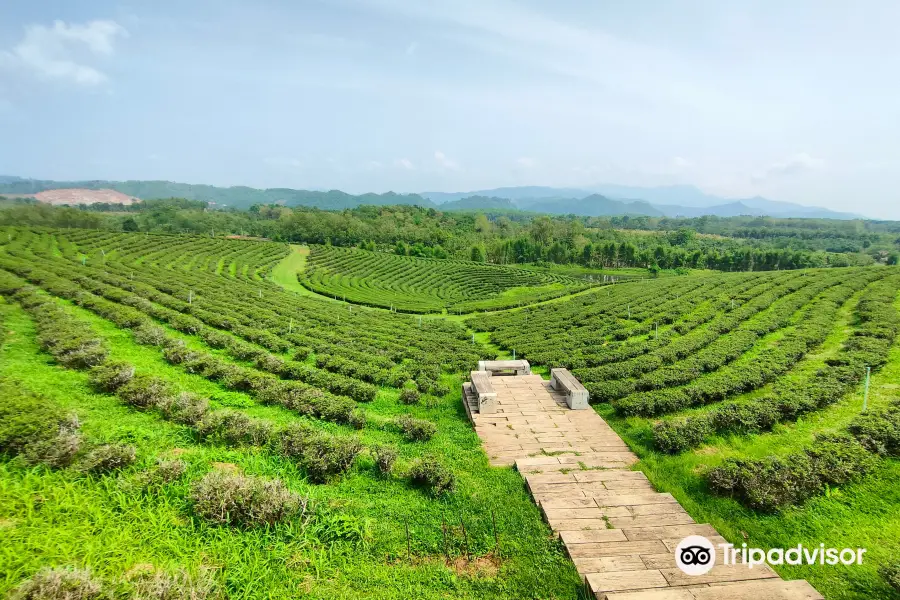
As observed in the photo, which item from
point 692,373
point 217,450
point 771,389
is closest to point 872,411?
point 771,389

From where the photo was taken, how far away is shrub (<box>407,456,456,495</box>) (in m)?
9.00

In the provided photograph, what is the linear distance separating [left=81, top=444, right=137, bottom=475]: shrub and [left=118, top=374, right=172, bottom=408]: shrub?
3.39m

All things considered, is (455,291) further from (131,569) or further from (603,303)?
(131,569)

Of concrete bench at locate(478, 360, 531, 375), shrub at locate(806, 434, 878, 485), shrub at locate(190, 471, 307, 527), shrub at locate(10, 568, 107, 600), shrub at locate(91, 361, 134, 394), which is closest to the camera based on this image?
shrub at locate(10, 568, 107, 600)

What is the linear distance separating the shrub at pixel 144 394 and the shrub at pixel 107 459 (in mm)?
3392

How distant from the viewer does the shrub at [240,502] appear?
6.92 meters

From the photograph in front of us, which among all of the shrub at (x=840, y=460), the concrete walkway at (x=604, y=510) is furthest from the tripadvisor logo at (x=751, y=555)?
the shrub at (x=840, y=460)

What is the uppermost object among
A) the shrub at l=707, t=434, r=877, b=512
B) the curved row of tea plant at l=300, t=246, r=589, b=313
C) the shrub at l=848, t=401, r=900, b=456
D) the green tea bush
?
the green tea bush

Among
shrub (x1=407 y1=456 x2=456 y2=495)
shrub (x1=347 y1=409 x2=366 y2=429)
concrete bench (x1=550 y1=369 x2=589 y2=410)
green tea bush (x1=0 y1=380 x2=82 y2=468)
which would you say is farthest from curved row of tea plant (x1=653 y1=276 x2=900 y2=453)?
green tea bush (x1=0 y1=380 x2=82 y2=468)

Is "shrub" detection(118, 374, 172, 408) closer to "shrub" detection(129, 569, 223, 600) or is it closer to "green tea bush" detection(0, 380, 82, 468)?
"green tea bush" detection(0, 380, 82, 468)

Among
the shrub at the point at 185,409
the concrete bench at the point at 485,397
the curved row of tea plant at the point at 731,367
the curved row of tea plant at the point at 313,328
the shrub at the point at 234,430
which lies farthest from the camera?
the curved row of tea plant at the point at 313,328

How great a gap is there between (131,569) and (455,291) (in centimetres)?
6752

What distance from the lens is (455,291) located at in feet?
239

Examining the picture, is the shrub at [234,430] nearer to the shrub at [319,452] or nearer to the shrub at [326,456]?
the shrub at [319,452]
